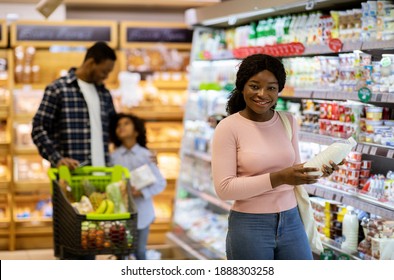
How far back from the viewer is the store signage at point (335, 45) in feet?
16.5

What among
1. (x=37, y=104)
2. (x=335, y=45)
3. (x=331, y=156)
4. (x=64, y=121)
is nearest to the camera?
(x=331, y=156)

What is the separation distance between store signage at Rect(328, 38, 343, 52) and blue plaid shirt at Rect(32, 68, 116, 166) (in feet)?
5.69

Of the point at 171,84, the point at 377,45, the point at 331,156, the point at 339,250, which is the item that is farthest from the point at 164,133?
the point at 331,156

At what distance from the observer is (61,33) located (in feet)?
27.2

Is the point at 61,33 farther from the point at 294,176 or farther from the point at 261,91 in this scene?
the point at 294,176

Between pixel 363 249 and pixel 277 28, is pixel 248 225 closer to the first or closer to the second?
pixel 363 249

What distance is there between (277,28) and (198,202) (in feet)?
7.92

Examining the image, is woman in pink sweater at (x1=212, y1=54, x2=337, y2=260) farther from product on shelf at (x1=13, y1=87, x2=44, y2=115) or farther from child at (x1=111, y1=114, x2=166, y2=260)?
product on shelf at (x1=13, y1=87, x2=44, y2=115)

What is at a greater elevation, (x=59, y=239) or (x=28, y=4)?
(x=28, y=4)

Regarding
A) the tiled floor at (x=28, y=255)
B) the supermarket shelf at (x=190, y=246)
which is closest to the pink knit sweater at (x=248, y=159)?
the supermarket shelf at (x=190, y=246)

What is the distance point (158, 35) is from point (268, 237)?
5.18m

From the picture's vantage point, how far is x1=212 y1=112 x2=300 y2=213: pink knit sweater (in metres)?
3.62
